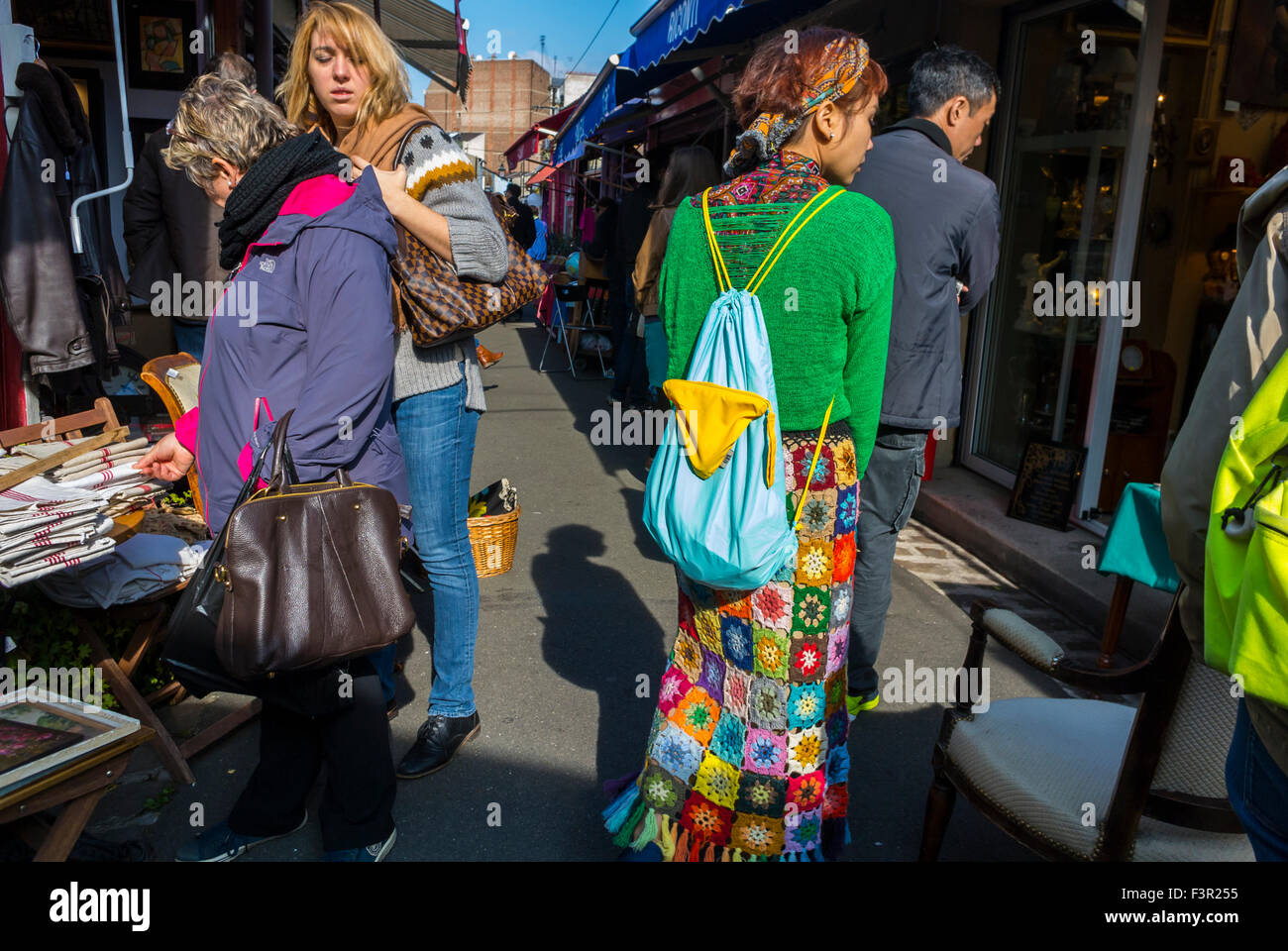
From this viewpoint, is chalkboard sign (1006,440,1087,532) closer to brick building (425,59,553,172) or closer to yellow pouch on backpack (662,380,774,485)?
yellow pouch on backpack (662,380,774,485)

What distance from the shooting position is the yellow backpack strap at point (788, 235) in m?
2.02

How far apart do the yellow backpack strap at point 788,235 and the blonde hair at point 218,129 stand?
4.20 ft

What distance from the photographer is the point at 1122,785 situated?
5.92 feet

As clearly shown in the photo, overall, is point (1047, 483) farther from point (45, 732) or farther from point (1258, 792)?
point (45, 732)

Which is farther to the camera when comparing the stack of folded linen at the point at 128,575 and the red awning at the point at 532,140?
the red awning at the point at 532,140

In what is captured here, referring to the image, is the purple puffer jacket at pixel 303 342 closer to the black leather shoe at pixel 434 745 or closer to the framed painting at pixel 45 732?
the framed painting at pixel 45 732

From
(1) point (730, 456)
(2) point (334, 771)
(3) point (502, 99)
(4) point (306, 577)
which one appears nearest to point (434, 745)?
(2) point (334, 771)

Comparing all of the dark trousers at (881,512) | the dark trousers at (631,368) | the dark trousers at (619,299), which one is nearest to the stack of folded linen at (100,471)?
the dark trousers at (881,512)

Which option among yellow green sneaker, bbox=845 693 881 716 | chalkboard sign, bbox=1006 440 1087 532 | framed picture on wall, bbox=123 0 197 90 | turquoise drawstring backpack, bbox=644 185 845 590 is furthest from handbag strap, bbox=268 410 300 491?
framed picture on wall, bbox=123 0 197 90

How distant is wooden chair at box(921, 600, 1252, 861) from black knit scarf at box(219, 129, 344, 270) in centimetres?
202

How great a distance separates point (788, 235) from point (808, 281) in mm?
112
